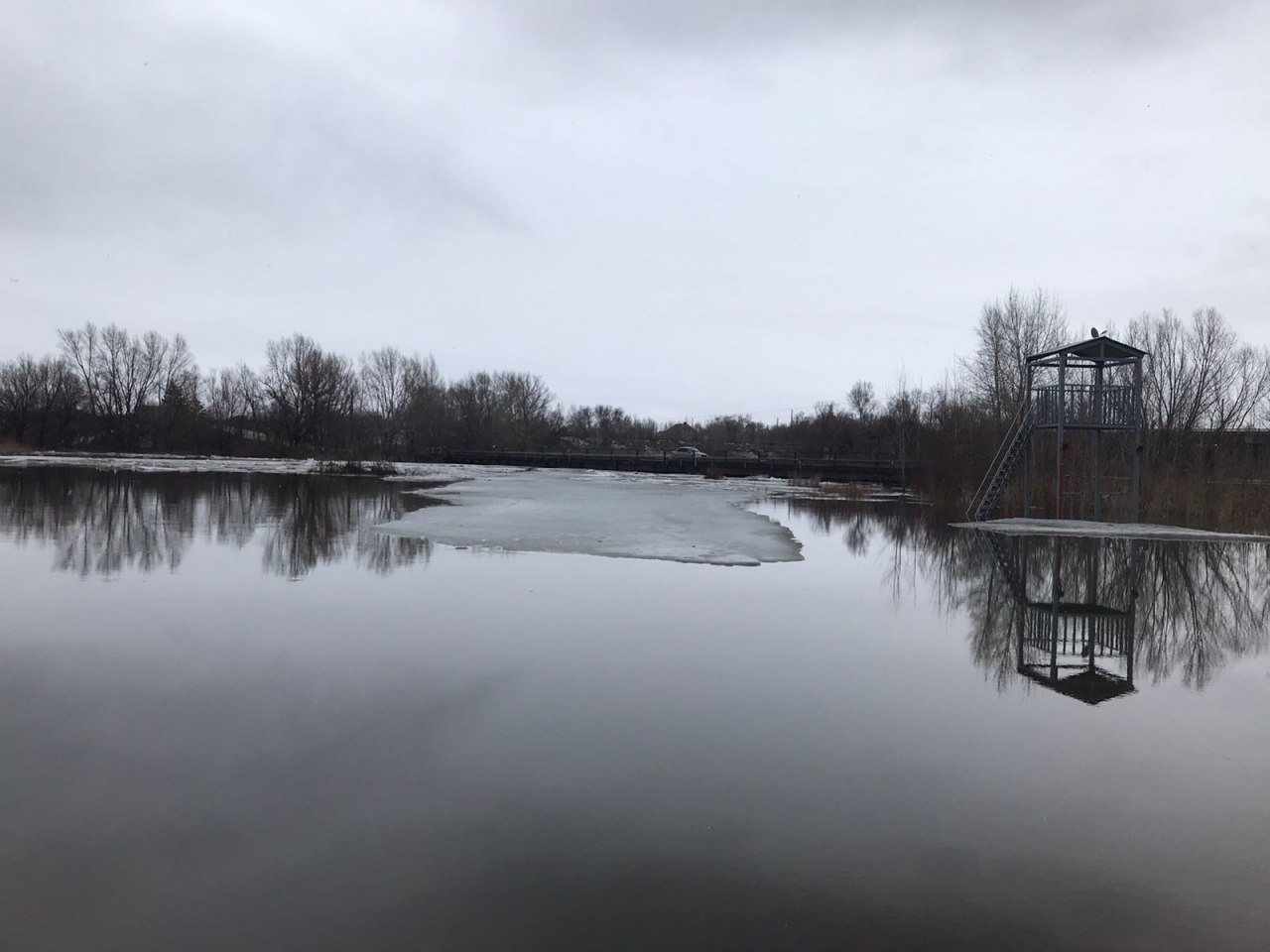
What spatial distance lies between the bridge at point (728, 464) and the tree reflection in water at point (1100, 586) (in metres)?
27.5

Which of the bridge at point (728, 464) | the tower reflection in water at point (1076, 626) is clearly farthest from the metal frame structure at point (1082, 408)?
the bridge at point (728, 464)

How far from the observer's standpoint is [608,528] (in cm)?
1969

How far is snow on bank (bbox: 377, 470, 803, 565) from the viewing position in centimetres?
1565

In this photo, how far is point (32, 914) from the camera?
3.41 meters

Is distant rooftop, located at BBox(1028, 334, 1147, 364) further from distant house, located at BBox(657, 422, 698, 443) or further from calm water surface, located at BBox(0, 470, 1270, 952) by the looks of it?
distant house, located at BBox(657, 422, 698, 443)

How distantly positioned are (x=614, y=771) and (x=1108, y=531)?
67.0 feet

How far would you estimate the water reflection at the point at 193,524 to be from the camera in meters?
12.8

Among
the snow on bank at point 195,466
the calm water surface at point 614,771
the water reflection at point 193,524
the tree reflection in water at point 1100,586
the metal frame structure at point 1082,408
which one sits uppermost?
the metal frame structure at point 1082,408

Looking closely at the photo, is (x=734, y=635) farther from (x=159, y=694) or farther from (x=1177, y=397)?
(x=1177, y=397)

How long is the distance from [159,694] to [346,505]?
18078 millimetres

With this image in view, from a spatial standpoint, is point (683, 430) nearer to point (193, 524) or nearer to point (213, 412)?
point (213, 412)

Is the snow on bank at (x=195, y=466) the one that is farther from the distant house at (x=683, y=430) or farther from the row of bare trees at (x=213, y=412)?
the distant house at (x=683, y=430)

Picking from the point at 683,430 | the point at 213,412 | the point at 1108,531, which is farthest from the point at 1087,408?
the point at 683,430

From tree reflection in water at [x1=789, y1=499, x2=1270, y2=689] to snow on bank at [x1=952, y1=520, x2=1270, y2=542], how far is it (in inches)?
46.5
